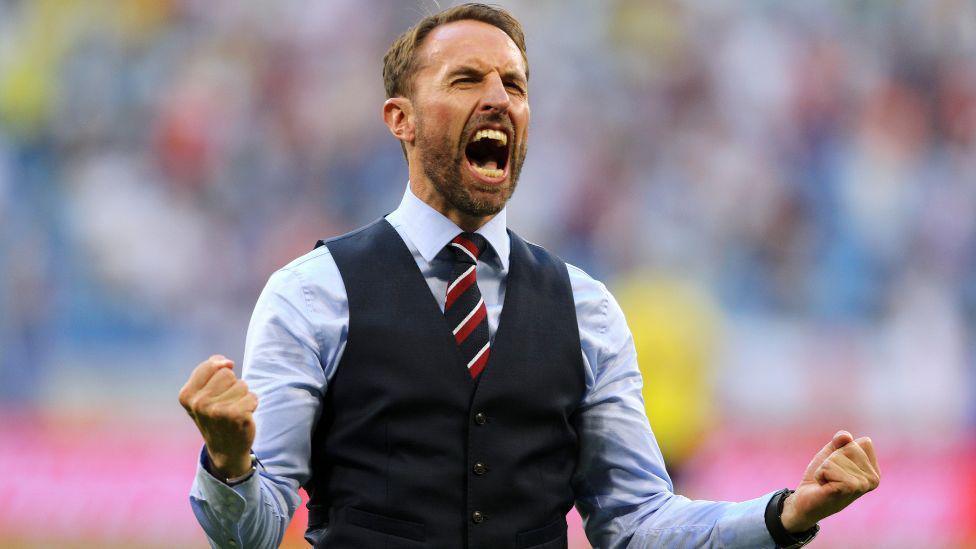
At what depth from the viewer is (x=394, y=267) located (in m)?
2.42

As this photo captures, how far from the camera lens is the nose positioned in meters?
2.51

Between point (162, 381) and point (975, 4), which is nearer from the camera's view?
point (162, 381)

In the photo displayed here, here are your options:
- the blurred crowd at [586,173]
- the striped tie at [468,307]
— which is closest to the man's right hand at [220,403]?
the striped tie at [468,307]

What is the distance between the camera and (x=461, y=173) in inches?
99.4

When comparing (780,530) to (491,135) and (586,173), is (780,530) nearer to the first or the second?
(491,135)

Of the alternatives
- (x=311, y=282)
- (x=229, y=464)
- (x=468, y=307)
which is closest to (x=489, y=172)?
(x=468, y=307)

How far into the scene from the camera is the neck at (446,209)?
256 cm

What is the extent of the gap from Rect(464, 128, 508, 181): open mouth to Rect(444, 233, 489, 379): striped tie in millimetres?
125

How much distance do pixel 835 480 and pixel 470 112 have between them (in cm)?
93

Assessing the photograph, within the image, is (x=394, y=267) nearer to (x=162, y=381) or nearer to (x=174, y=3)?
(x=162, y=381)

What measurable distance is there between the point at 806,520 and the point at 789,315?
5966mm

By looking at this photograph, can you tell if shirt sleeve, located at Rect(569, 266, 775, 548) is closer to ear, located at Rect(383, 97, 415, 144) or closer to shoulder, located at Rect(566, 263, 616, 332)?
shoulder, located at Rect(566, 263, 616, 332)

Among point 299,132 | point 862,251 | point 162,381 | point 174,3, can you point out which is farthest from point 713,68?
point 162,381

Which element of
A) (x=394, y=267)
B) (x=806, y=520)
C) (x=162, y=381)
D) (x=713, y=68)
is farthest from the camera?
(x=713, y=68)
